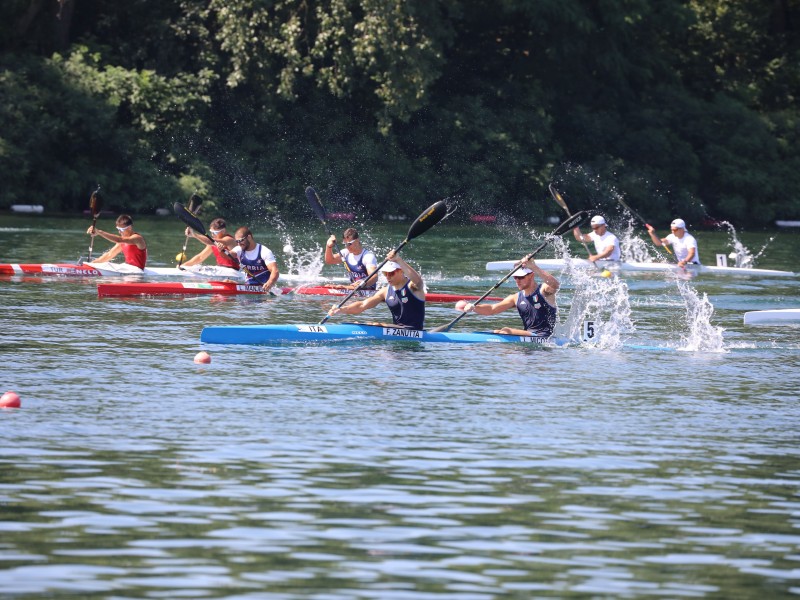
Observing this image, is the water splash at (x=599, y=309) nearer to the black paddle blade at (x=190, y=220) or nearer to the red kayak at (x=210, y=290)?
the red kayak at (x=210, y=290)

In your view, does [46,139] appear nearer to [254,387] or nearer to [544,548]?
[254,387]

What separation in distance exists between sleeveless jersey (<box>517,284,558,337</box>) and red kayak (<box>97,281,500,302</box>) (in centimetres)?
579

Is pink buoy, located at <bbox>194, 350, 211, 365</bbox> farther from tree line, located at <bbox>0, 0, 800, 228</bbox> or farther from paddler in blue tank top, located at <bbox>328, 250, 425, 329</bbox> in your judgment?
tree line, located at <bbox>0, 0, 800, 228</bbox>

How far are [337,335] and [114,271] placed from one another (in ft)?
32.4

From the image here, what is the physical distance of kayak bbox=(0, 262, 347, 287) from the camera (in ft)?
93.8

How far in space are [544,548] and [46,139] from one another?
3970 cm

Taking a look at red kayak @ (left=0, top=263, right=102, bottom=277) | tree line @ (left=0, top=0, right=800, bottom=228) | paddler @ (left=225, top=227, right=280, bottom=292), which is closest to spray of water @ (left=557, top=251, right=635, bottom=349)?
paddler @ (left=225, top=227, right=280, bottom=292)

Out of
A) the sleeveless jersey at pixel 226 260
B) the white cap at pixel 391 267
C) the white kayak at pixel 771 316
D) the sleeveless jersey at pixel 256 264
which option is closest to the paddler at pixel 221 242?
the sleeveless jersey at pixel 226 260

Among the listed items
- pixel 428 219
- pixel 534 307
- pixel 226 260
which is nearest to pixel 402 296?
pixel 428 219

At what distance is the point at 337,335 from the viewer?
20.4 m

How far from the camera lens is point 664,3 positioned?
193 feet

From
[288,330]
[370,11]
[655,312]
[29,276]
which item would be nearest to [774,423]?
[288,330]

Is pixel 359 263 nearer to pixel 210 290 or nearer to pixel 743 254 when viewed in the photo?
pixel 210 290

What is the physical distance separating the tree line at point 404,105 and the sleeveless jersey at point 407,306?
92.9 feet
